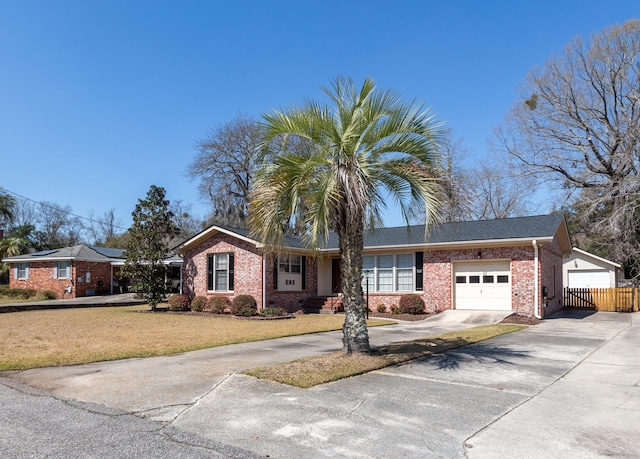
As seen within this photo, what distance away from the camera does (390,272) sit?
22.2 m

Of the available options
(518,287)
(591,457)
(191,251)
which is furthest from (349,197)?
(191,251)

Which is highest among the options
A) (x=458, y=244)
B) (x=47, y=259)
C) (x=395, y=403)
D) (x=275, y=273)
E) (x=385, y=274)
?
(x=458, y=244)

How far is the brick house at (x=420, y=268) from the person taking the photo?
61.8ft

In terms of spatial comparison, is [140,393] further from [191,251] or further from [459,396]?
[191,251]

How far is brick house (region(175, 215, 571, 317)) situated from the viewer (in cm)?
1883

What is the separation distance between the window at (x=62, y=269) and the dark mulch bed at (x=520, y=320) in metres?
27.2

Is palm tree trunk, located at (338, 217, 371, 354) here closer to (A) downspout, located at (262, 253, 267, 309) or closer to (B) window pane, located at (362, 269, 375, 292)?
(A) downspout, located at (262, 253, 267, 309)

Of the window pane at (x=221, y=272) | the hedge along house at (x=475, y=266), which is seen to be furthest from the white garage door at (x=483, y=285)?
the window pane at (x=221, y=272)

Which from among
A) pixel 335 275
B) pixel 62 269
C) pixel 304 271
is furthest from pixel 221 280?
pixel 62 269

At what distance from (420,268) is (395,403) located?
1542cm

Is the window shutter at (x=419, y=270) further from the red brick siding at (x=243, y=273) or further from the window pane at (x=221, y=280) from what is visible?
the window pane at (x=221, y=280)

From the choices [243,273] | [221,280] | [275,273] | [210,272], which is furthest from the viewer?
[210,272]

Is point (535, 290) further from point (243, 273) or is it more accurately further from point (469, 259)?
point (243, 273)

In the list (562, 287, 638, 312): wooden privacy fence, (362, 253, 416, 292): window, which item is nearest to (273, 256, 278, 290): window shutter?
(362, 253, 416, 292): window
